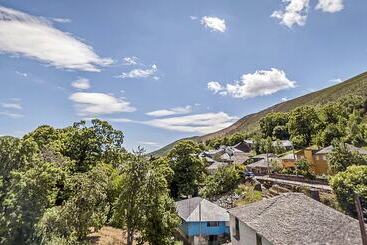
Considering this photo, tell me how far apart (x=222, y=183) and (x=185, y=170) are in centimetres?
805

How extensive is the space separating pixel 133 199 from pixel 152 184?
7.90 feet

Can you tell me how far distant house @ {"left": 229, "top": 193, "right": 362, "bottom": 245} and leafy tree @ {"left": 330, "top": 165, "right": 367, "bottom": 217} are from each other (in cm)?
897

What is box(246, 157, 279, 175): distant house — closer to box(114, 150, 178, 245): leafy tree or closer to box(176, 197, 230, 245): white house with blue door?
box(176, 197, 230, 245): white house with blue door

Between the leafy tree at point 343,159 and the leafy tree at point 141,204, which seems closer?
the leafy tree at point 141,204

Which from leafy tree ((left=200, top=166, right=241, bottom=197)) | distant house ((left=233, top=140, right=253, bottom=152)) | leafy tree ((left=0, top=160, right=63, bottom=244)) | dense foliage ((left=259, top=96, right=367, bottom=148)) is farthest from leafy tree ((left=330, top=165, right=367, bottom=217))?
distant house ((left=233, top=140, right=253, bottom=152))

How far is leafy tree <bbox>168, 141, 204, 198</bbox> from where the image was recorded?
63.0 meters

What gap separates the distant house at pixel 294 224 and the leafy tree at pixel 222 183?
30249mm

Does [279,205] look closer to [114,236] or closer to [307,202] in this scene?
[307,202]

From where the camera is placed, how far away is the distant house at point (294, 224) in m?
20.5

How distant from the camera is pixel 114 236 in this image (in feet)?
134

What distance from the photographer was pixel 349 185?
109 ft

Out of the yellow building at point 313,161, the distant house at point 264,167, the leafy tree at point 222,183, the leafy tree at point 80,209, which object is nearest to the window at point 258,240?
the leafy tree at point 80,209

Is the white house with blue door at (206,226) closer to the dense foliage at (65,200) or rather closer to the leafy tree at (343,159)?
the dense foliage at (65,200)

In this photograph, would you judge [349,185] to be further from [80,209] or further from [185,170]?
[185,170]
